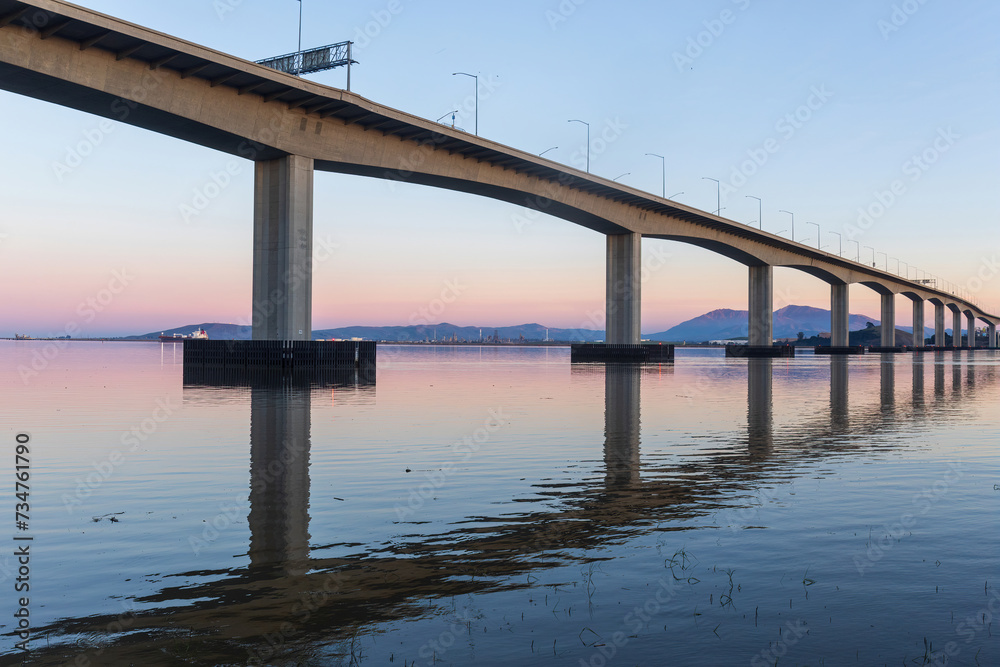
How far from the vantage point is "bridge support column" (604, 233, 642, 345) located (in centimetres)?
6925

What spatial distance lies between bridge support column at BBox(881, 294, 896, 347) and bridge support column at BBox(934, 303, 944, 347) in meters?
41.4

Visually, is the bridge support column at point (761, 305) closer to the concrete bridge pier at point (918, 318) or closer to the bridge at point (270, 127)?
the bridge at point (270, 127)

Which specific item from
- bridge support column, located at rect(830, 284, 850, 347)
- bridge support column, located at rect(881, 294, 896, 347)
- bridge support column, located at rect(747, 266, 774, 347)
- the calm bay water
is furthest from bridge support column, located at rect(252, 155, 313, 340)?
bridge support column, located at rect(881, 294, 896, 347)

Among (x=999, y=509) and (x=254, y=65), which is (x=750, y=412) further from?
(x=254, y=65)

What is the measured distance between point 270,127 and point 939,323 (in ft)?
596

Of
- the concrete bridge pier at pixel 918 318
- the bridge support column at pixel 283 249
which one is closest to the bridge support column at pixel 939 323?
the concrete bridge pier at pixel 918 318

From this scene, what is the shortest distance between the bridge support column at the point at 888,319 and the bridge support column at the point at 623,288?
91.7 m

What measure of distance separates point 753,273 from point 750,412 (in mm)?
80263

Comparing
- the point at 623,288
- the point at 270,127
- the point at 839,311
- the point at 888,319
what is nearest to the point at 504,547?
the point at 270,127

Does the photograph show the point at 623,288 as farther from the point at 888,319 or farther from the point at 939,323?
the point at 939,323

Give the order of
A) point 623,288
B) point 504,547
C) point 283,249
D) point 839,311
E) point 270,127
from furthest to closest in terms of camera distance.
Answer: point 839,311, point 623,288, point 283,249, point 270,127, point 504,547

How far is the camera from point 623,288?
70.0 metres

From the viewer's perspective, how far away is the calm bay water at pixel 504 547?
4980 mm

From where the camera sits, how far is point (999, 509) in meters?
9.01
